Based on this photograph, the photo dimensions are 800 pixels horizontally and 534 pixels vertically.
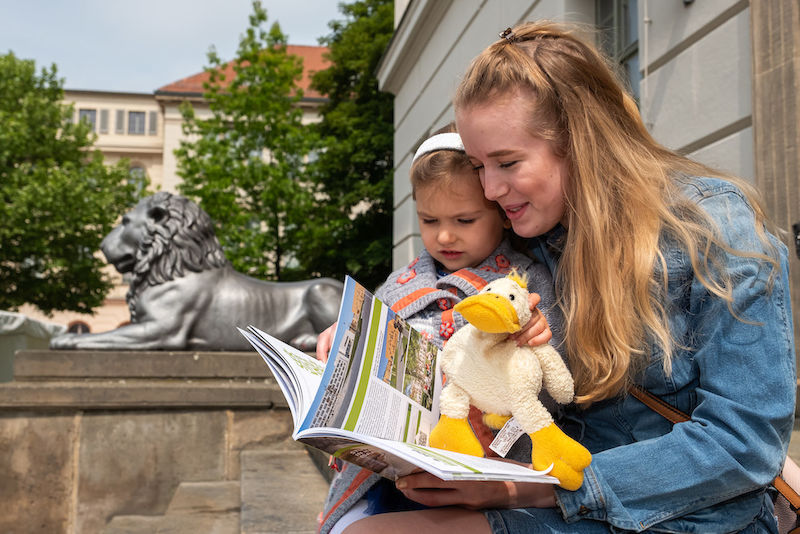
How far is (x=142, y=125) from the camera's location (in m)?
48.5

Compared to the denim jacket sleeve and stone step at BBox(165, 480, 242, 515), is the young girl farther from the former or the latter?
stone step at BBox(165, 480, 242, 515)

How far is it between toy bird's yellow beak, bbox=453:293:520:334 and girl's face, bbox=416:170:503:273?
0.78m

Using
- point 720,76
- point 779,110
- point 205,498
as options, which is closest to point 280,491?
point 205,498

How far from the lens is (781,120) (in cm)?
423

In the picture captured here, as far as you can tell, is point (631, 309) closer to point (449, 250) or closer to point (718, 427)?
point (718, 427)

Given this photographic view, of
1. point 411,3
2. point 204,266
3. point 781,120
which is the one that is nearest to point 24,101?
point 411,3

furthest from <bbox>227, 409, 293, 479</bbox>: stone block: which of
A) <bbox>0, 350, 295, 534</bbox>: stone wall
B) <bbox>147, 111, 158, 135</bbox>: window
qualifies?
<bbox>147, 111, 158, 135</bbox>: window

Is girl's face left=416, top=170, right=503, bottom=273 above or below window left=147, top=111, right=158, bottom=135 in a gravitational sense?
below

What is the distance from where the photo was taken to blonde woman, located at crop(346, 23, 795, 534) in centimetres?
145

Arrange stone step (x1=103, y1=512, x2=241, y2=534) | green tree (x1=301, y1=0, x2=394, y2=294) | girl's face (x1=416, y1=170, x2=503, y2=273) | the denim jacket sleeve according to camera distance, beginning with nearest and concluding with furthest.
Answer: the denim jacket sleeve, girl's face (x1=416, y1=170, x2=503, y2=273), stone step (x1=103, y1=512, x2=241, y2=534), green tree (x1=301, y1=0, x2=394, y2=294)

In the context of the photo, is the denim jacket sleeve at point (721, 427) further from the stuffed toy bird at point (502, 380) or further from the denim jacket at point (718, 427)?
the stuffed toy bird at point (502, 380)

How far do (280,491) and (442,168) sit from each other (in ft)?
8.14

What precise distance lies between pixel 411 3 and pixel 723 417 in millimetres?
12584

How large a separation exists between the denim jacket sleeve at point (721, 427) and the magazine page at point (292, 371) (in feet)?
1.84
